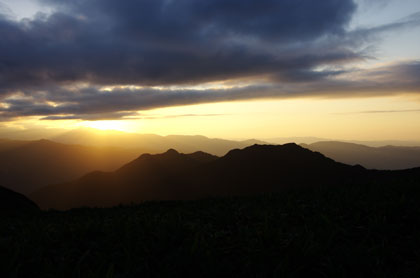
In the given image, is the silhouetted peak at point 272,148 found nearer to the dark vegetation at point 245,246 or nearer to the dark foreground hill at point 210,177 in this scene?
the dark foreground hill at point 210,177

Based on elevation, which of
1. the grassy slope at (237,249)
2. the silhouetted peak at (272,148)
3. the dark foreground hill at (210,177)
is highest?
the grassy slope at (237,249)

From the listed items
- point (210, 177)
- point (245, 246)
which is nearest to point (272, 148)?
point (210, 177)

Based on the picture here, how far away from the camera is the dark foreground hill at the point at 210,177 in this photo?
3258 inches

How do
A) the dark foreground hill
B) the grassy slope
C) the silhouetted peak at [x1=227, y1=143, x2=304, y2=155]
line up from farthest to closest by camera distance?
the silhouetted peak at [x1=227, y1=143, x2=304, y2=155] < the dark foreground hill < the grassy slope

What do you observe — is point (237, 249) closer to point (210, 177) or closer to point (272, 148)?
point (210, 177)

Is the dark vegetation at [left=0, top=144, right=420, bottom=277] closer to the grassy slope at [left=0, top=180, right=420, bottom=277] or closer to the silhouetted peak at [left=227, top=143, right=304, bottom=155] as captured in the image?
the grassy slope at [left=0, top=180, right=420, bottom=277]

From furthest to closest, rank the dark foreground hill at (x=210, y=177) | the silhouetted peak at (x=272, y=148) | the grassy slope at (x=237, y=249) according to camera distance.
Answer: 1. the silhouetted peak at (x=272, y=148)
2. the dark foreground hill at (x=210, y=177)
3. the grassy slope at (x=237, y=249)

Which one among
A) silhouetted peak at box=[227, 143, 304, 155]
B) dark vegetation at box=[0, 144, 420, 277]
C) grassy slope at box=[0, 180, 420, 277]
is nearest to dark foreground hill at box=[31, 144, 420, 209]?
silhouetted peak at box=[227, 143, 304, 155]

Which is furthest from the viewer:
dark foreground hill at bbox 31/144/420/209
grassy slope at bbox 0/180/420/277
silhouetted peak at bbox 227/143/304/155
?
silhouetted peak at bbox 227/143/304/155

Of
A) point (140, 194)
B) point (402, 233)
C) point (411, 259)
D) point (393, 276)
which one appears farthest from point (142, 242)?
point (140, 194)

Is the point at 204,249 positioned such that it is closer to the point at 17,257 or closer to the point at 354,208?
the point at 17,257

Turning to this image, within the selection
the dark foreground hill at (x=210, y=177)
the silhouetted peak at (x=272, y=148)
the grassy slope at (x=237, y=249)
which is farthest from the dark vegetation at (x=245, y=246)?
the silhouetted peak at (x=272, y=148)

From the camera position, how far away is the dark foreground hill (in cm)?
8275

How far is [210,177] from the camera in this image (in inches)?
3858
